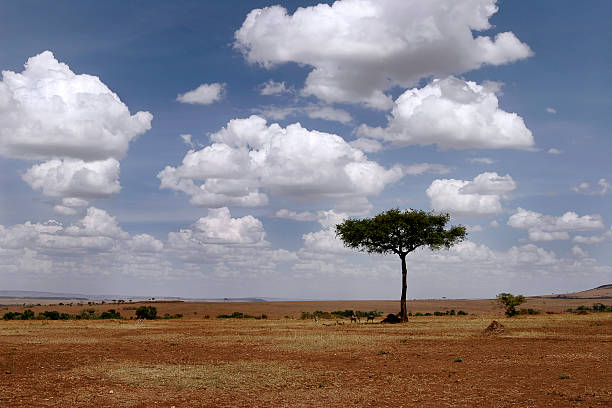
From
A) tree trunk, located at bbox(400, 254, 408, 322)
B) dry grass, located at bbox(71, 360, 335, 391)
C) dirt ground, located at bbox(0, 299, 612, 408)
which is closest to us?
dirt ground, located at bbox(0, 299, 612, 408)

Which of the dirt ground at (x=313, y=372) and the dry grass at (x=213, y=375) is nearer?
the dirt ground at (x=313, y=372)

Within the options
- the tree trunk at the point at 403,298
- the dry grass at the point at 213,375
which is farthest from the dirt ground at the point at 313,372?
the tree trunk at the point at 403,298

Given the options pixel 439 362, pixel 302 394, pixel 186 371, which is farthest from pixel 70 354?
pixel 439 362

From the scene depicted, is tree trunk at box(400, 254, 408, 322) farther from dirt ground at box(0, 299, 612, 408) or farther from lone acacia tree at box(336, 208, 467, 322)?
dirt ground at box(0, 299, 612, 408)

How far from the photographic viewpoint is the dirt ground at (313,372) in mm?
16719

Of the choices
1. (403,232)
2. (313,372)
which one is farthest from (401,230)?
(313,372)

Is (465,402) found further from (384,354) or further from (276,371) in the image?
(384,354)

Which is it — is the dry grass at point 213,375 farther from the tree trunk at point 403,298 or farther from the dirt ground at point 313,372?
the tree trunk at point 403,298

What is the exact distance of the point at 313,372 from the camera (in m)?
22.0

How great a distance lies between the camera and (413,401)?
16.3 m

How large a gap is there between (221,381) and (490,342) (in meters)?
18.6

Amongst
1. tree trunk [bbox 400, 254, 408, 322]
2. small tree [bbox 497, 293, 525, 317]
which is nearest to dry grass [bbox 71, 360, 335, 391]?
tree trunk [bbox 400, 254, 408, 322]

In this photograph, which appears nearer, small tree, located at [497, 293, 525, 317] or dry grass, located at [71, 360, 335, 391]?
dry grass, located at [71, 360, 335, 391]

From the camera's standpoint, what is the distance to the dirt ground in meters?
16.7
